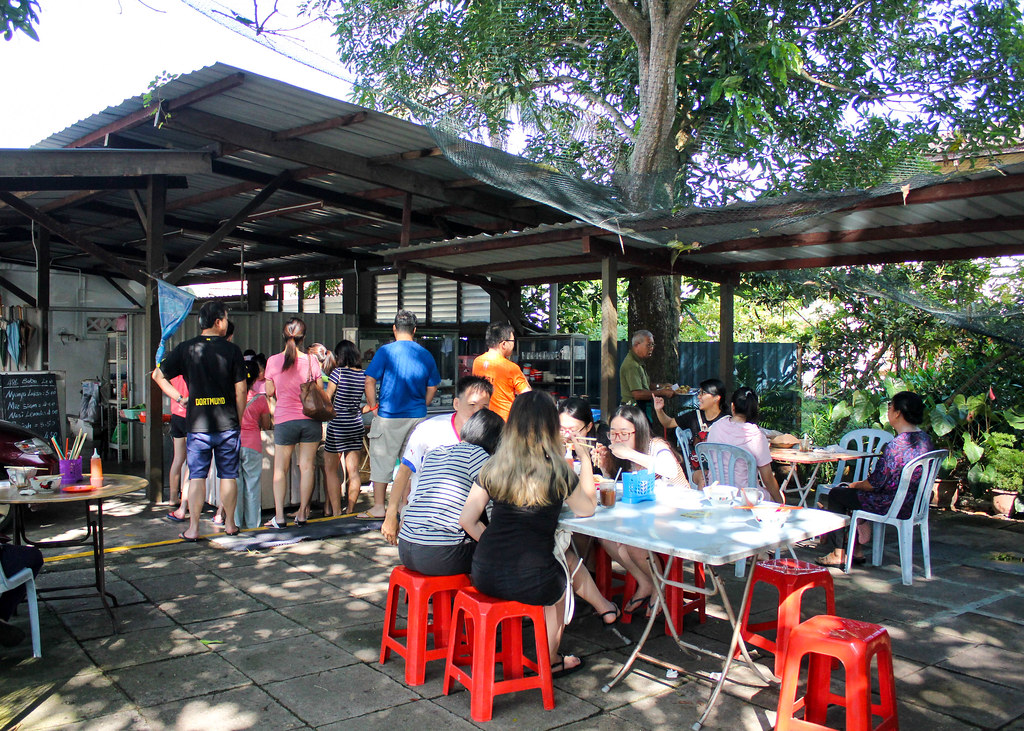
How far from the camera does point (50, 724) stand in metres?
2.95

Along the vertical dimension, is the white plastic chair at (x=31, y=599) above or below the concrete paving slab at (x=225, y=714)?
above

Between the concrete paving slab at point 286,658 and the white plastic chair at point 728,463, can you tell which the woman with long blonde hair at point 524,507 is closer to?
the concrete paving slab at point 286,658

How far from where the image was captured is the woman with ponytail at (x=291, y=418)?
6.06m

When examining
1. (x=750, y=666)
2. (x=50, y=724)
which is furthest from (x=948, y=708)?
(x=50, y=724)

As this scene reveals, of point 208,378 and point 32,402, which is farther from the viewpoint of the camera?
point 32,402

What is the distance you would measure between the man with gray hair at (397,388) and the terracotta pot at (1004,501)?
5202 millimetres

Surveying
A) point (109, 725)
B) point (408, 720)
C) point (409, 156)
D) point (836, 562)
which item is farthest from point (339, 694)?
point (409, 156)

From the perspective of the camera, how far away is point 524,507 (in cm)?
310

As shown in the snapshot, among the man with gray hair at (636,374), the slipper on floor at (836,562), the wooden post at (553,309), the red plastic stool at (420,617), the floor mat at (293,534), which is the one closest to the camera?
the red plastic stool at (420,617)

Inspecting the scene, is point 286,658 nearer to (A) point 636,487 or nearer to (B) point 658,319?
(A) point 636,487

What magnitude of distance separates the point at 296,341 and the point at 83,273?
1059cm

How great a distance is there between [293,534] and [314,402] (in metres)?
1.02

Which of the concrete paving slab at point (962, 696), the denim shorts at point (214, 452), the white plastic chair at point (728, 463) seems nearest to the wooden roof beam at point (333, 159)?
the denim shorts at point (214, 452)

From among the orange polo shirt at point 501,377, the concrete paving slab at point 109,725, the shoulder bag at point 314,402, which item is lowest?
the concrete paving slab at point 109,725
